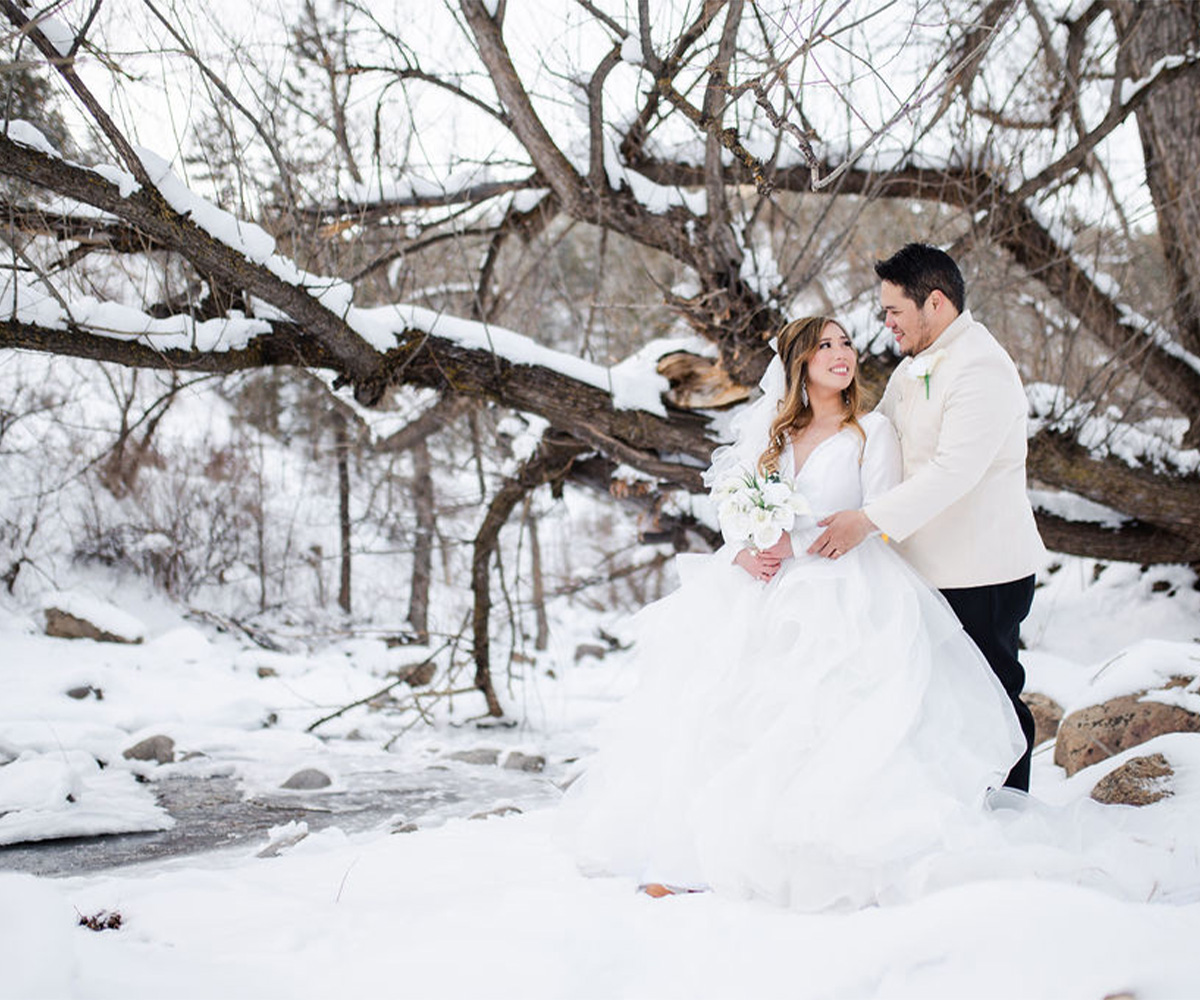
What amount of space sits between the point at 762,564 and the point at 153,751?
4501mm

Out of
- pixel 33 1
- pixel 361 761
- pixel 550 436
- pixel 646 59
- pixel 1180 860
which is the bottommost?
pixel 361 761

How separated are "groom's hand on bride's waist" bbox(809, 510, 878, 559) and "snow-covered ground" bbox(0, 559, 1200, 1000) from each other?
103cm

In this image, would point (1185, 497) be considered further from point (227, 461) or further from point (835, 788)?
point (227, 461)

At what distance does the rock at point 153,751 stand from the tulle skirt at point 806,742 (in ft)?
12.2

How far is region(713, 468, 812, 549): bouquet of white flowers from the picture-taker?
289 centimetres

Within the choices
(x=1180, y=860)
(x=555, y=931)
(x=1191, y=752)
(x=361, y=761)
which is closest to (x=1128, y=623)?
→ (x=1191, y=752)

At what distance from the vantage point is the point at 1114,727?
13.1 feet

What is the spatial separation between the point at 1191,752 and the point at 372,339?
432 cm

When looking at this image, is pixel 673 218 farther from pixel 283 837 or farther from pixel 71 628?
pixel 71 628

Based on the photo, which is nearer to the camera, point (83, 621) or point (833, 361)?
point (833, 361)

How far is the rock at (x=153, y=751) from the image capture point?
5.60m

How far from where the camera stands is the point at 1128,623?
7.62 metres

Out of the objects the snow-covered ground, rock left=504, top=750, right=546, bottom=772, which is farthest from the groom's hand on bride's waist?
rock left=504, top=750, right=546, bottom=772

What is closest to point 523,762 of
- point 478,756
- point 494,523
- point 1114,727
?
point 478,756
